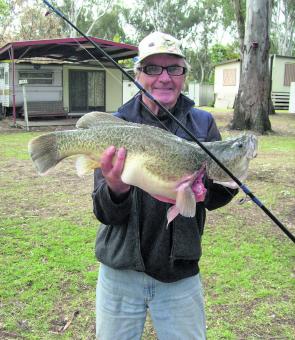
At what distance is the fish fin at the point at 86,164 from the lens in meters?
2.31

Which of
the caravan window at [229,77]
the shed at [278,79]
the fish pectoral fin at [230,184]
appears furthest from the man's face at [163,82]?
the caravan window at [229,77]

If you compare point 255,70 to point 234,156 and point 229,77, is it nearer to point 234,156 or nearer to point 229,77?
point 234,156

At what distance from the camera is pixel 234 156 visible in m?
2.21

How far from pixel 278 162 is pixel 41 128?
448 inches

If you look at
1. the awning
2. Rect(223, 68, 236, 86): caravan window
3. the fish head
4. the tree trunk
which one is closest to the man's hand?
the fish head

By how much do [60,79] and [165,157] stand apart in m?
21.5

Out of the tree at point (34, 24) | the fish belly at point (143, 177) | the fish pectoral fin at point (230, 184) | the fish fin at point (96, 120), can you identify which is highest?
the tree at point (34, 24)

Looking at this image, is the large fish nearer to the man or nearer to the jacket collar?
the man

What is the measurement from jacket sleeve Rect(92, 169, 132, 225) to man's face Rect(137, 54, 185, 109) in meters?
0.57

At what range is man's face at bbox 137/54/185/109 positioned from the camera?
2.52m

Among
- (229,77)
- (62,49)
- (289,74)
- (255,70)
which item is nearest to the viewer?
(255,70)

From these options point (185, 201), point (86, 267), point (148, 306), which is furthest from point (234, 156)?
point (86, 267)

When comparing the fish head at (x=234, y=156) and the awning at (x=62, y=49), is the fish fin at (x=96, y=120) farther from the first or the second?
the awning at (x=62, y=49)

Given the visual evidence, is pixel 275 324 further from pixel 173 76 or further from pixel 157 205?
pixel 173 76
